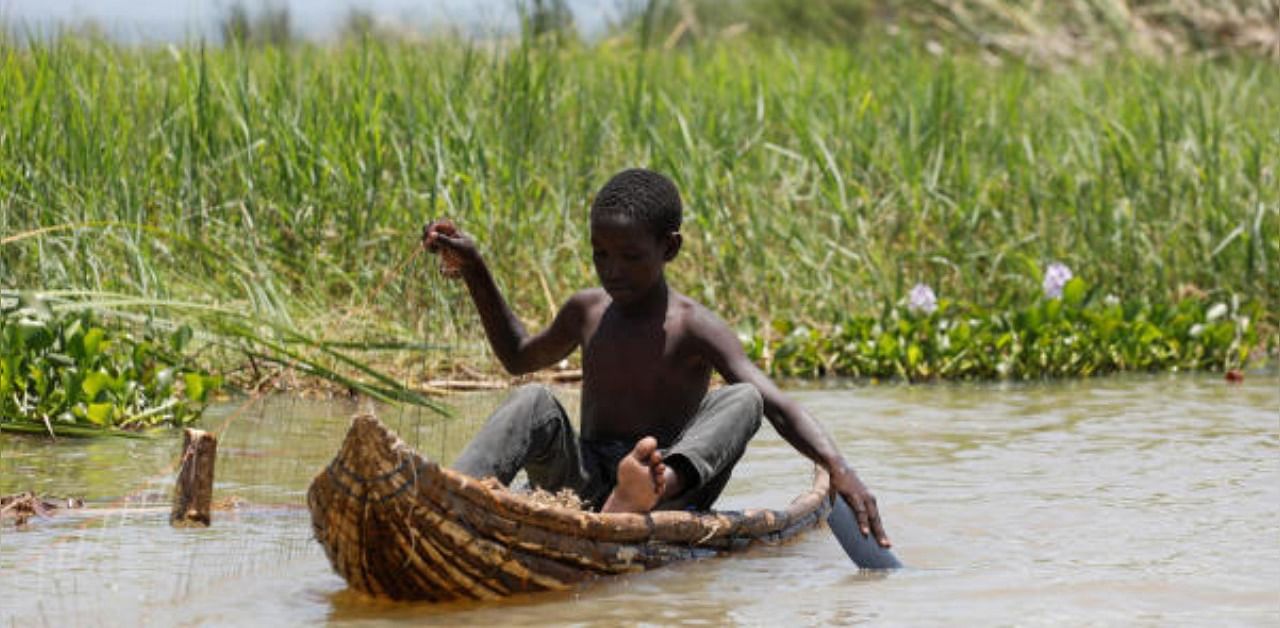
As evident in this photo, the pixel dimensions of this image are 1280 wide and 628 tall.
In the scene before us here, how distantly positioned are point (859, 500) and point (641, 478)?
54 centimetres

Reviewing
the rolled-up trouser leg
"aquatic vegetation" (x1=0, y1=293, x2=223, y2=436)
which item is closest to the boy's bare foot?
the rolled-up trouser leg

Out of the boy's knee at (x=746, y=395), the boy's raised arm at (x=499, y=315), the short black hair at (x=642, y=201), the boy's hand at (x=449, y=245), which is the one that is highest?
the short black hair at (x=642, y=201)

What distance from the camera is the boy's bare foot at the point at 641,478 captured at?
4547 millimetres

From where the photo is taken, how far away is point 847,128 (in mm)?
9469

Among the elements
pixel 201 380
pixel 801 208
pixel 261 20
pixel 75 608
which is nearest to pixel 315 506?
pixel 75 608

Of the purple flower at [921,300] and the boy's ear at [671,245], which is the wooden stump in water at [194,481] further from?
the purple flower at [921,300]

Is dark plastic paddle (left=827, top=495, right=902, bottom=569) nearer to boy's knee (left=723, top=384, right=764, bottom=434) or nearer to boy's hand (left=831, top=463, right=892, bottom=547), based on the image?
boy's hand (left=831, top=463, right=892, bottom=547)

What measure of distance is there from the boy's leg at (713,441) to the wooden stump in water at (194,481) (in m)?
1.09

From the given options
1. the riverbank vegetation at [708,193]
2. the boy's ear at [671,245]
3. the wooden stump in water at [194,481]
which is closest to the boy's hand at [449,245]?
the boy's ear at [671,245]

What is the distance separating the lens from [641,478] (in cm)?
455

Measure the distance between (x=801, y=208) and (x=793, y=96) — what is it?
2.34ft

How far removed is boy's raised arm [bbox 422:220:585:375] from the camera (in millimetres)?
5102

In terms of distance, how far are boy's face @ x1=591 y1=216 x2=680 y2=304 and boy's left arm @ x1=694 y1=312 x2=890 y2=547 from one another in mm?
182

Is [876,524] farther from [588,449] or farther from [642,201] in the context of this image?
[642,201]
